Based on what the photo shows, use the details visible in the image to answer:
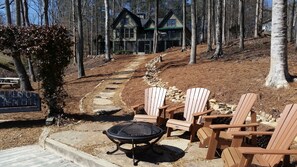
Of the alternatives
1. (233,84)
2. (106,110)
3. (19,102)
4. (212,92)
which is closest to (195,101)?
(212,92)

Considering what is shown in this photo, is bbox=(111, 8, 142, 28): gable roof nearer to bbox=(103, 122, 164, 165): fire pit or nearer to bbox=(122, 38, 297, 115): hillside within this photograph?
bbox=(122, 38, 297, 115): hillside

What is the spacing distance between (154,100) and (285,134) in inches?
127

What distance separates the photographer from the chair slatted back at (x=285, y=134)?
132 inches

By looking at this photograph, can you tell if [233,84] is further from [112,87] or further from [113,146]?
[112,87]

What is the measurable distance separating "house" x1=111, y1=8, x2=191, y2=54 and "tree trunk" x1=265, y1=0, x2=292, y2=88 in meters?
33.3

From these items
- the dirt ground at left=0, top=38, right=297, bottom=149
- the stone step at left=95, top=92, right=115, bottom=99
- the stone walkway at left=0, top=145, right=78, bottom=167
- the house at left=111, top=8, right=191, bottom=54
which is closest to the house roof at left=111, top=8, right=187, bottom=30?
the house at left=111, top=8, right=191, bottom=54

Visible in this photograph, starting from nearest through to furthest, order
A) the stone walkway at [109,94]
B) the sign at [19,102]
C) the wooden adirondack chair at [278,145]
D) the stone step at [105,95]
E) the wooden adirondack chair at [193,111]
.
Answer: the wooden adirondack chair at [278,145] < the wooden adirondack chair at [193,111] < the sign at [19,102] < the stone walkway at [109,94] < the stone step at [105,95]

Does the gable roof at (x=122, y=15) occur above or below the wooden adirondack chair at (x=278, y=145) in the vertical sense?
above

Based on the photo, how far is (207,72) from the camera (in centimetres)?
974

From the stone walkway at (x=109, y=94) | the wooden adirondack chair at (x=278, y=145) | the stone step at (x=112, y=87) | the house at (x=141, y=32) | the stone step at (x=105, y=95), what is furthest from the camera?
the house at (x=141, y=32)

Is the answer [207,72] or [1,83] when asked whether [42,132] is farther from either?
[1,83]

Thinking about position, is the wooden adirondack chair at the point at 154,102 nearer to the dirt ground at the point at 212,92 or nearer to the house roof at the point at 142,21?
the dirt ground at the point at 212,92

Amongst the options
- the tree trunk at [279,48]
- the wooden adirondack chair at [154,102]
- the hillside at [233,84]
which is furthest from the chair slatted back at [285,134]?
the tree trunk at [279,48]

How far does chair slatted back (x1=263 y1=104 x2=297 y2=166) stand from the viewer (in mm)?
3348
